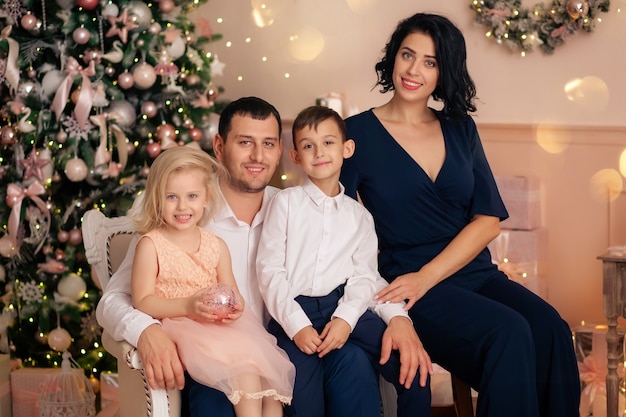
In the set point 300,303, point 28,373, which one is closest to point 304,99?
point 28,373

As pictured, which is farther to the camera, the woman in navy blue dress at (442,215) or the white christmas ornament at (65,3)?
the white christmas ornament at (65,3)

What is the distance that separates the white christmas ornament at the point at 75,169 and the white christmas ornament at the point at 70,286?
454mm

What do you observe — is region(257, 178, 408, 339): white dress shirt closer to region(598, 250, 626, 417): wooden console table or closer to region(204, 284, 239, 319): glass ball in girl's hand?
region(204, 284, 239, 319): glass ball in girl's hand

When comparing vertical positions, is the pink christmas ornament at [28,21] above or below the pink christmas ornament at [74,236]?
above

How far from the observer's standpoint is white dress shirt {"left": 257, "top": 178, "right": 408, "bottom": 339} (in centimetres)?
248

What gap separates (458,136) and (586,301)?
199 cm

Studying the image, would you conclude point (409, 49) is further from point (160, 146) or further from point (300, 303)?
point (160, 146)

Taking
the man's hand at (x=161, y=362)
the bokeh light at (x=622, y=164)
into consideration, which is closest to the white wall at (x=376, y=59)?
the bokeh light at (x=622, y=164)

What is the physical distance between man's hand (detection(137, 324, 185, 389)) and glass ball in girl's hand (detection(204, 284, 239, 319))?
14 cm

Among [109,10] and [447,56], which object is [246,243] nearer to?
[447,56]

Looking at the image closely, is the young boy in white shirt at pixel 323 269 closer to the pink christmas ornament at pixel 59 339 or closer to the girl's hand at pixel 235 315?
the girl's hand at pixel 235 315

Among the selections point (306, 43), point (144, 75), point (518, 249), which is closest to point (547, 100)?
point (518, 249)

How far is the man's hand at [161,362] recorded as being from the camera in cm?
218

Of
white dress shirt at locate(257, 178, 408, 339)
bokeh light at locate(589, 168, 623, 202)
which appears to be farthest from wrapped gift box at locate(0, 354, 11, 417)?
bokeh light at locate(589, 168, 623, 202)
